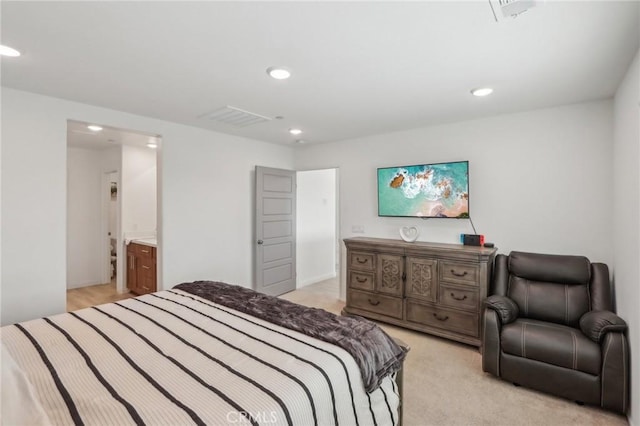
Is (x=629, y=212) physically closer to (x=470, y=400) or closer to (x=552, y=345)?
(x=552, y=345)

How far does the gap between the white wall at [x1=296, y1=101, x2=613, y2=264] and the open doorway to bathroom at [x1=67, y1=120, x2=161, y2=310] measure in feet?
13.8

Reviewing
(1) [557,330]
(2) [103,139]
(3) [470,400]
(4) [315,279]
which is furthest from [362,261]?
(2) [103,139]

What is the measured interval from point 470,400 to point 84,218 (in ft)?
20.9

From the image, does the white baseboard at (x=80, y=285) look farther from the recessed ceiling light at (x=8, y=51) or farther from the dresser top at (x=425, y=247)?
the dresser top at (x=425, y=247)

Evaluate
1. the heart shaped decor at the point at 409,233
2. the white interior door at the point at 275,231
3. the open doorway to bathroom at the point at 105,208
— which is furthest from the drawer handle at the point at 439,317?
the open doorway to bathroom at the point at 105,208

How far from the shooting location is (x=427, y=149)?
13.0 feet

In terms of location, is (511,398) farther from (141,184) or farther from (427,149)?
(141,184)

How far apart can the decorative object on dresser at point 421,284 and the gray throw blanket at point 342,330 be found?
1.72 metres

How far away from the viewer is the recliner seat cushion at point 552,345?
2199 millimetres

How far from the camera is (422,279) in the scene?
3.47 meters

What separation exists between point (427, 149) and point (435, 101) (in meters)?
1.07

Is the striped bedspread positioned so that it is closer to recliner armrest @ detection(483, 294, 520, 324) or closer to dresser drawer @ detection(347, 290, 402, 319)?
recliner armrest @ detection(483, 294, 520, 324)

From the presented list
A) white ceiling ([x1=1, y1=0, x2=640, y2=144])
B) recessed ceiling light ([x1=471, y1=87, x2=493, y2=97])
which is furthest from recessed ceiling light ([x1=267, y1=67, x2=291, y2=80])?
recessed ceiling light ([x1=471, y1=87, x2=493, y2=97])

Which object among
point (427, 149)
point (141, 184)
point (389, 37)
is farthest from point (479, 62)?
point (141, 184)
